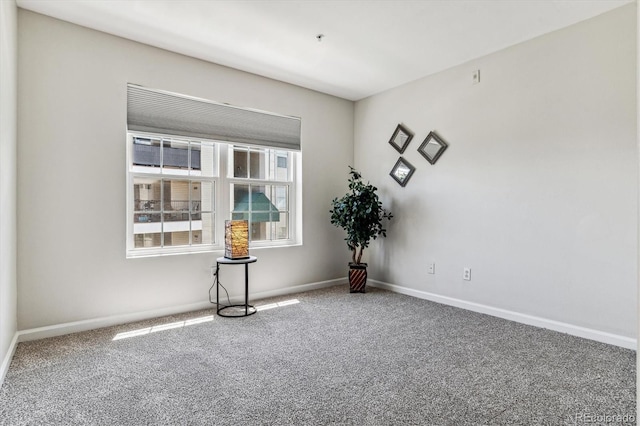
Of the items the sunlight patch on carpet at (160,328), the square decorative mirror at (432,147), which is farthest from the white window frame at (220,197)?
the square decorative mirror at (432,147)

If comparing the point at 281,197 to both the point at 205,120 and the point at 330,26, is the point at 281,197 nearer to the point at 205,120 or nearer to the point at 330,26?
the point at 205,120

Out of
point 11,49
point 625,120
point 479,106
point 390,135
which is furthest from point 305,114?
point 625,120

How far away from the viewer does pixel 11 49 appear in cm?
243

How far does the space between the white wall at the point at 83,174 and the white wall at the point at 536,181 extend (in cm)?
229

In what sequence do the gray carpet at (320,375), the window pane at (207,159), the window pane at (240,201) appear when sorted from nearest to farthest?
the gray carpet at (320,375), the window pane at (207,159), the window pane at (240,201)

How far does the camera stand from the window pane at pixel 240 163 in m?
3.95

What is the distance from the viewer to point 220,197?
3811mm

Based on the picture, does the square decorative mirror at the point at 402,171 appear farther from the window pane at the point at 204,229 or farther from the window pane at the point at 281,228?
the window pane at the point at 204,229

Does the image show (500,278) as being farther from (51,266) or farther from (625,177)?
(51,266)

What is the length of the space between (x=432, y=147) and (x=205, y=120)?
244cm

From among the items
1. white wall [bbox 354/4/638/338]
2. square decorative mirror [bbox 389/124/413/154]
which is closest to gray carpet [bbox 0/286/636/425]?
white wall [bbox 354/4/638/338]

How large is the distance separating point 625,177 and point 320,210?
296 cm

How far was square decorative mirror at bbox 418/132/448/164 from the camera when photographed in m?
3.84

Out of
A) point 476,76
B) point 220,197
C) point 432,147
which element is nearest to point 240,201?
point 220,197
